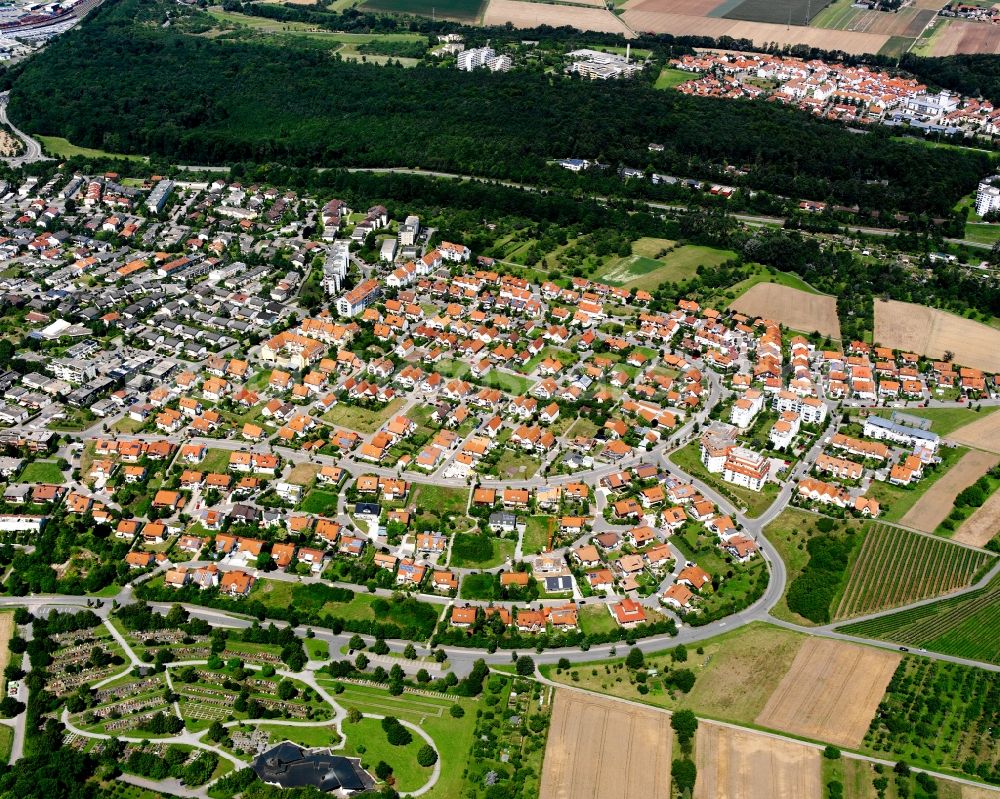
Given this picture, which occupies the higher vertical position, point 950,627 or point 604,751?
point 950,627

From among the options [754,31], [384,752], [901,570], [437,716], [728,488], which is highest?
[754,31]

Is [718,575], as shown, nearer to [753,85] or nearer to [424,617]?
[424,617]

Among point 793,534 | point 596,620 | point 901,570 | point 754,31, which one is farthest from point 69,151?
point 754,31

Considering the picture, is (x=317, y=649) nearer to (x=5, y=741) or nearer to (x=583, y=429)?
(x=5, y=741)

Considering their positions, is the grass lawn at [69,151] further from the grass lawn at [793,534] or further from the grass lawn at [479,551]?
the grass lawn at [793,534]

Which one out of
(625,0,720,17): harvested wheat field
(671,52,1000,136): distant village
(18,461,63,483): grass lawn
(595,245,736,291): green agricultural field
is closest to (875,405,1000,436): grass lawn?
(595,245,736,291): green agricultural field

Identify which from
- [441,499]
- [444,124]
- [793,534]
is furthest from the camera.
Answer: [444,124]

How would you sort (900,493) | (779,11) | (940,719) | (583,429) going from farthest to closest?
1. (779,11)
2. (583,429)
3. (900,493)
4. (940,719)
